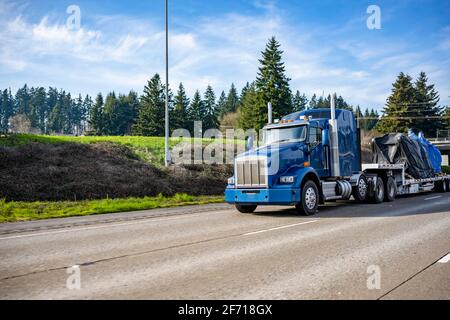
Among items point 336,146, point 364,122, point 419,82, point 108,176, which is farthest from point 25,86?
point 336,146

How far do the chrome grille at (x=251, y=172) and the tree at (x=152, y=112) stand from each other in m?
57.8

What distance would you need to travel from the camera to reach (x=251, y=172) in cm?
1117

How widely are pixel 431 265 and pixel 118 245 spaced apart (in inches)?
211

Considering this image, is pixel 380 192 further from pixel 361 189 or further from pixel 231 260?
pixel 231 260

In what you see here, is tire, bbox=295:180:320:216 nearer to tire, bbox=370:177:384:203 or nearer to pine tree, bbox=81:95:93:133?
tire, bbox=370:177:384:203

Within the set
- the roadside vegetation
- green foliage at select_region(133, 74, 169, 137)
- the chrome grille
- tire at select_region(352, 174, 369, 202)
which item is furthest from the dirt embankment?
green foliage at select_region(133, 74, 169, 137)

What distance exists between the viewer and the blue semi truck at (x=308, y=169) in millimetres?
10961

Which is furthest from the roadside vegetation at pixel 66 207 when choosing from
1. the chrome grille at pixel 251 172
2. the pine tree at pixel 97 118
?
the pine tree at pixel 97 118

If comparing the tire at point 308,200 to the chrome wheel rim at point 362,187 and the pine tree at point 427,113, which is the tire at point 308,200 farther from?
the pine tree at point 427,113

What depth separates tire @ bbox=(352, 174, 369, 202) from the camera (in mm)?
14484

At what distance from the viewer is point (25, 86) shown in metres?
164
